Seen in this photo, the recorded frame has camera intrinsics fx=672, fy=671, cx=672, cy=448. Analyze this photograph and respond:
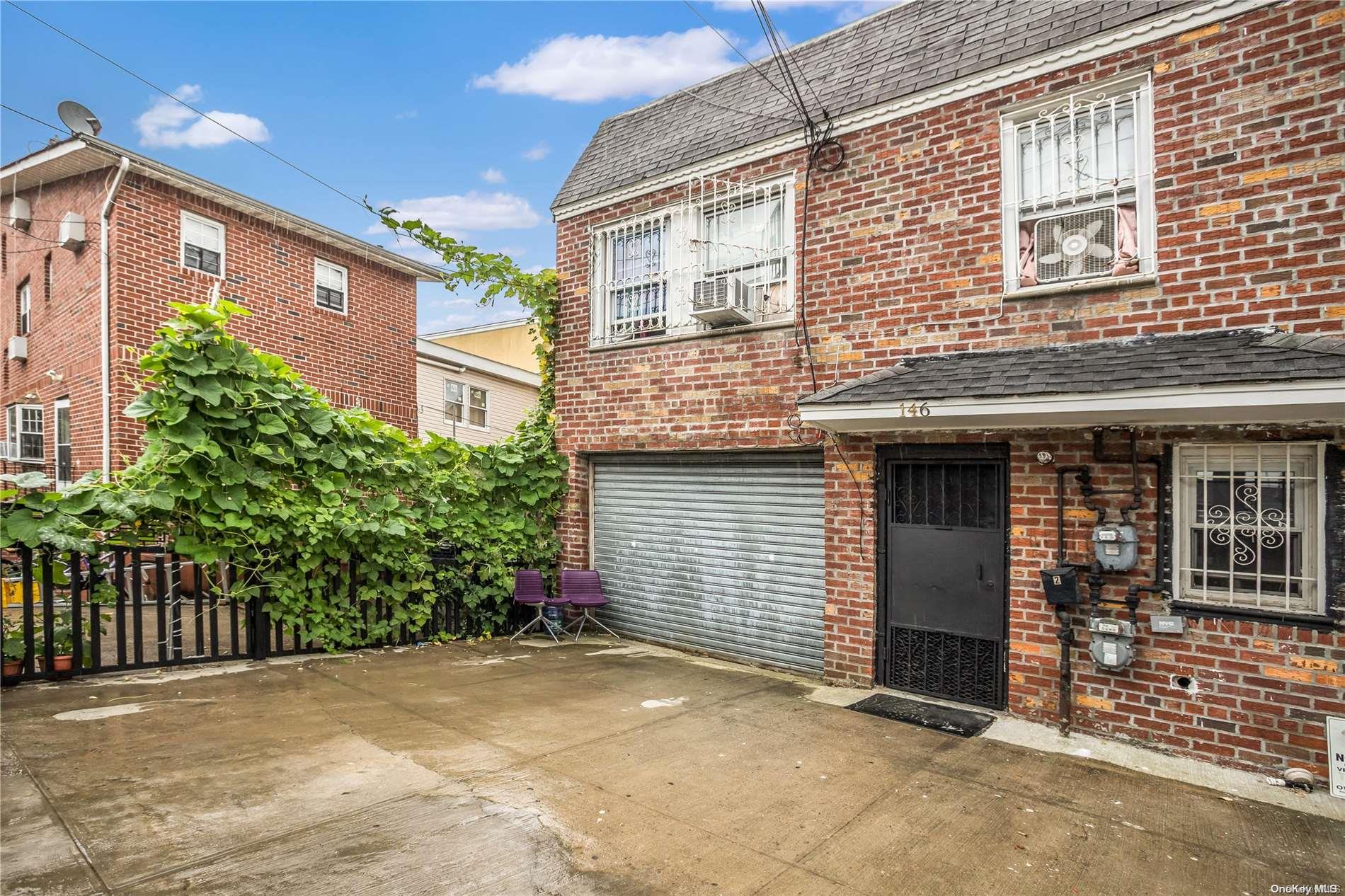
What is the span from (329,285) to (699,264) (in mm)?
9604

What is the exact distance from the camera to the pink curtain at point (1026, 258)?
5.42m

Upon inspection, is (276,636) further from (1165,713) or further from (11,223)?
(11,223)

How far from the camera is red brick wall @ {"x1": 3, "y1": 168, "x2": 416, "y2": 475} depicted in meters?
10.4

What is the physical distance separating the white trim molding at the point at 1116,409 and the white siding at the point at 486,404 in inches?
419

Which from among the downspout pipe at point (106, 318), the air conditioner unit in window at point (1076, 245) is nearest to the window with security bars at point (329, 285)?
the downspout pipe at point (106, 318)

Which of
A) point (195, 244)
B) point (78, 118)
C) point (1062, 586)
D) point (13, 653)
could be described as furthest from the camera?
point (195, 244)

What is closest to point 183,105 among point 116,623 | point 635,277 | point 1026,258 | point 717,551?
point 635,277

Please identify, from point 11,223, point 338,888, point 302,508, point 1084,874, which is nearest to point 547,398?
point 302,508

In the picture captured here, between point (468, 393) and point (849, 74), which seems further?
point (468, 393)

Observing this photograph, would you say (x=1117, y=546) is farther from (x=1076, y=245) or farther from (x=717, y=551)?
(x=717, y=551)

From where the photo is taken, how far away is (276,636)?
21.6ft

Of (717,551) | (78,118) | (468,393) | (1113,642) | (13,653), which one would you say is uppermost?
(78,118)

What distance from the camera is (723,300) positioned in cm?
676

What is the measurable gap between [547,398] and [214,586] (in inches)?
165
